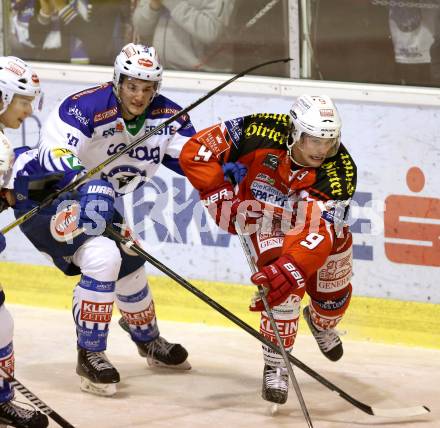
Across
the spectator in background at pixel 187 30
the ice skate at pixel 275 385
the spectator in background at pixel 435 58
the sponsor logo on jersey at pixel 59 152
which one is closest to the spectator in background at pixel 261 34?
the spectator in background at pixel 187 30

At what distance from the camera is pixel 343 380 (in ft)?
17.4

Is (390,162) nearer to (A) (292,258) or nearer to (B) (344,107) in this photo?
(B) (344,107)

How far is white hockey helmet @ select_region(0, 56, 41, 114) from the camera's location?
4.82 meters

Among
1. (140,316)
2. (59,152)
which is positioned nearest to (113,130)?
(59,152)

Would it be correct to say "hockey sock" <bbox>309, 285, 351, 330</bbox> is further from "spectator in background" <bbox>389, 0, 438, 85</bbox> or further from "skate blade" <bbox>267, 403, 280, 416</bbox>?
"spectator in background" <bbox>389, 0, 438, 85</bbox>

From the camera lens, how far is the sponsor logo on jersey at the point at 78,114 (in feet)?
16.8

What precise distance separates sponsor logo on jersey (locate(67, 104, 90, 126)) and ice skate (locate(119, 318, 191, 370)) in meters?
1.03

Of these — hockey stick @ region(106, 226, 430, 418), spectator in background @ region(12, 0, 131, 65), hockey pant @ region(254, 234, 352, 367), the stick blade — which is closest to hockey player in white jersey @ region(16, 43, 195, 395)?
hockey stick @ region(106, 226, 430, 418)

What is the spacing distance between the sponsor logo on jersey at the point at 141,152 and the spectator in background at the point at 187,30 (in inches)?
Answer: 44.0

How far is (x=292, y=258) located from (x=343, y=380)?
86 cm

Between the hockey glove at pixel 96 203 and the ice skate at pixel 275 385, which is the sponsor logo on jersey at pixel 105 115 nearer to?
the hockey glove at pixel 96 203

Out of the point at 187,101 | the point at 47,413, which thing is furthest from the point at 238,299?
the point at 47,413

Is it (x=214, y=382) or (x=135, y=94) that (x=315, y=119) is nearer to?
(x=135, y=94)

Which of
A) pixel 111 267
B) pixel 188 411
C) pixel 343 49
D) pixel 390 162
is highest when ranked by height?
pixel 343 49
